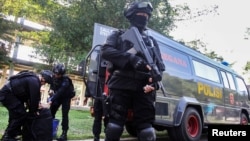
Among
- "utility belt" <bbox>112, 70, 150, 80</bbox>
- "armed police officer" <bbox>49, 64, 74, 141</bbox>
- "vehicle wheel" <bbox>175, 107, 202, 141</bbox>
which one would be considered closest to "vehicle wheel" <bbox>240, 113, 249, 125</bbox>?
"vehicle wheel" <bbox>175, 107, 202, 141</bbox>

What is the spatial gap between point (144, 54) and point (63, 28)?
8.68 meters

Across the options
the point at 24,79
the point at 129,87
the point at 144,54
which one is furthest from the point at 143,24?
the point at 24,79

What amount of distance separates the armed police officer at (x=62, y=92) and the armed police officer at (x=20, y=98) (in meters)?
Answer: 1.28

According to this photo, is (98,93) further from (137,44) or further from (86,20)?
(86,20)

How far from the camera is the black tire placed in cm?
608

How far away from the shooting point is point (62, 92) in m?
5.94

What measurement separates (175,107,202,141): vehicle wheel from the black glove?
10.4ft

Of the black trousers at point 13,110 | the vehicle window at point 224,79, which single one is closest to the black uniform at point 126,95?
the black trousers at point 13,110

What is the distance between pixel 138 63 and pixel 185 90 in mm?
3387

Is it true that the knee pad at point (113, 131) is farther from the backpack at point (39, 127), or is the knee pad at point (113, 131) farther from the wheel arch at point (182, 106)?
the wheel arch at point (182, 106)

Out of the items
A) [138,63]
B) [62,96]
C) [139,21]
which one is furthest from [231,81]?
[138,63]

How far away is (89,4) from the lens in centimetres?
1143

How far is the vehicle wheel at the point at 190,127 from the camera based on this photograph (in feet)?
19.9

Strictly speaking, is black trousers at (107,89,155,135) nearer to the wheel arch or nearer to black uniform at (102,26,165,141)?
black uniform at (102,26,165,141)
